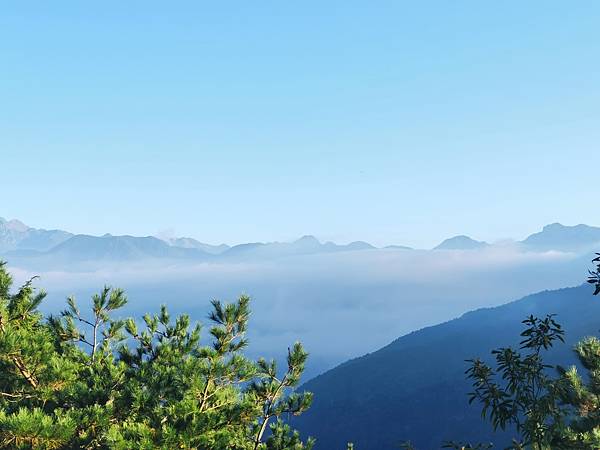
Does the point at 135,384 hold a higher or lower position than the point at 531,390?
lower

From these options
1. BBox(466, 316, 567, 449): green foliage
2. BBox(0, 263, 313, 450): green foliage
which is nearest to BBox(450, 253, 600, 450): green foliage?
BBox(466, 316, 567, 449): green foliage

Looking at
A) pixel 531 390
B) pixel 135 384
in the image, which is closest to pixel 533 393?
pixel 531 390

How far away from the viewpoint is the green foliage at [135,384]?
41.5ft

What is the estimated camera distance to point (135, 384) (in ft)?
50.0

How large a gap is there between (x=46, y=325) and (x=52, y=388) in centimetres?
550

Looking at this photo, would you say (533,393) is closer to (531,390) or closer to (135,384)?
(531,390)

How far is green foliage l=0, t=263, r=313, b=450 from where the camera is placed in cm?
1266

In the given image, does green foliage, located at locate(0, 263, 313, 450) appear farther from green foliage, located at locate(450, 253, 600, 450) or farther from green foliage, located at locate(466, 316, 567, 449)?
green foliage, located at locate(466, 316, 567, 449)

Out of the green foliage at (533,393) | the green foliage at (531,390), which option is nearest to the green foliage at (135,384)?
the green foliage at (533,393)

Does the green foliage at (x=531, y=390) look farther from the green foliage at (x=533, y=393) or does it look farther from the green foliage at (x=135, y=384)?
the green foliage at (x=135, y=384)

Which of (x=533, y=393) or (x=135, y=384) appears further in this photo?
(x=135, y=384)

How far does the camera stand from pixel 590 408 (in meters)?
18.0

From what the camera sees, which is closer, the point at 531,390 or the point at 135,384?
the point at 531,390

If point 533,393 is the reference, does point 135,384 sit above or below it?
below
